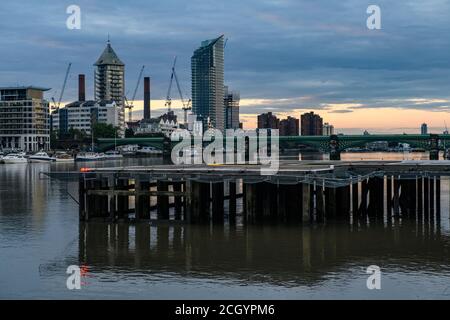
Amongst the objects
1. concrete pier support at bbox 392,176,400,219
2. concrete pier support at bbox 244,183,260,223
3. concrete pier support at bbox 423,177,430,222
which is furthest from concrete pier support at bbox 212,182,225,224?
concrete pier support at bbox 423,177,430,222

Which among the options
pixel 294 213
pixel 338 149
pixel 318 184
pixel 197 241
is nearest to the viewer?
pixel 197 241

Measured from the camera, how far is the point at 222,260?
3516cm

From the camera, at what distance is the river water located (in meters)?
28.6

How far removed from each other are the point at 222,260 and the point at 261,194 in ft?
45.9

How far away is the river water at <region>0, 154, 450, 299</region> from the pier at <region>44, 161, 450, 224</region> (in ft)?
5.61

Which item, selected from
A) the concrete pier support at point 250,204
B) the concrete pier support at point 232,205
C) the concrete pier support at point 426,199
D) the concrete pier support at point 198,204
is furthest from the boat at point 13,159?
the concrete pier support at point 426,199

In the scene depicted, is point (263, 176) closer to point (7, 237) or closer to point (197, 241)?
point (197, 241)

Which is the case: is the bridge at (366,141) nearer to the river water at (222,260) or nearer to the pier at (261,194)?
the pier at (261,194)

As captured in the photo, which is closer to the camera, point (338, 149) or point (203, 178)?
point (203, 178)

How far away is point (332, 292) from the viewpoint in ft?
92.8

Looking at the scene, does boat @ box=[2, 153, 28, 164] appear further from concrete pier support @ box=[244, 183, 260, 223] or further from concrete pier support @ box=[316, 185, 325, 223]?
concrete pier support @ box=[316, 185, 325, 223]

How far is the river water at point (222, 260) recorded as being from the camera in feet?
94.0
